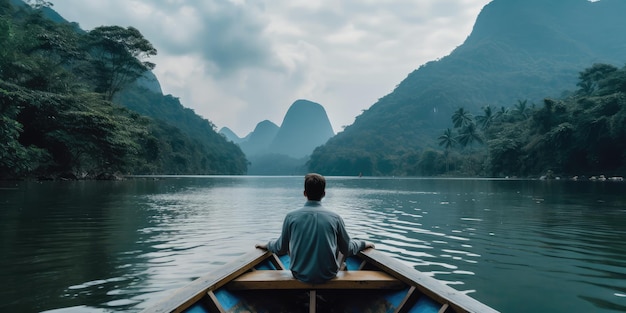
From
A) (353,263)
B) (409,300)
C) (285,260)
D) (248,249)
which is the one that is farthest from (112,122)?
(409,300)

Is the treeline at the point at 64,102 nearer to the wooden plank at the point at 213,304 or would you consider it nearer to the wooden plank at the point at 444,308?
the wooden plank at the point at 213,304

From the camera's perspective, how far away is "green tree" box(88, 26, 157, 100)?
199ft

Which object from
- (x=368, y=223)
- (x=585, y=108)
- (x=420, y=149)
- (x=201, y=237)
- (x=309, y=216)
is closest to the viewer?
(x=309, y=216)

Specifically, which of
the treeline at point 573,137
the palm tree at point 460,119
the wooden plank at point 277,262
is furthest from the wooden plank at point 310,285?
the palm tree at point 460,119

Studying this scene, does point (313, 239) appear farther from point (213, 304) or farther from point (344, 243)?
point (213, 304)

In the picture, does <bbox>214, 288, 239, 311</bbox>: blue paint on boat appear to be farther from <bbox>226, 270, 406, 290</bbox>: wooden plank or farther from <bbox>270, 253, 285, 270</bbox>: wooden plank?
<bbox>270, 253, 285, 270</bbox>: wooden plank

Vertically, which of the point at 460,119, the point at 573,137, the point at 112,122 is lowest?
the point at 573,137

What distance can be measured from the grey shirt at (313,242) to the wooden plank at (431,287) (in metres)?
0.83

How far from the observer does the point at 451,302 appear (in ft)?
11.9

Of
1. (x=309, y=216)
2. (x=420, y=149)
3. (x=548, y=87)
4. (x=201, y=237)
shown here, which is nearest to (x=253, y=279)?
(x=309, y=216)

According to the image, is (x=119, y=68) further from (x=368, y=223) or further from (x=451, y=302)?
(x=451, y=302)

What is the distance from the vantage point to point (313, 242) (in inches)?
166

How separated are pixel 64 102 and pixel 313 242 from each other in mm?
43322

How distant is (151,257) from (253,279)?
5.69 meters
